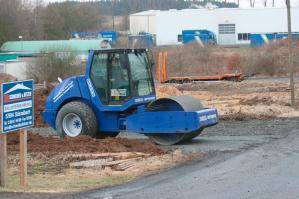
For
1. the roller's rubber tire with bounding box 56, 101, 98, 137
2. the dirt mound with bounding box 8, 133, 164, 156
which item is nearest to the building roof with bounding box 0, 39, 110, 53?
the roller's rubber tire with bounding box 56, 101, 98, 137

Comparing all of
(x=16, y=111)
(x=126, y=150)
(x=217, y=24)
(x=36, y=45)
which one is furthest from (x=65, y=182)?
(x=217, y=24)

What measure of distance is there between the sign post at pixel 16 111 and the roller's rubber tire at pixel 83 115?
6.47 metres

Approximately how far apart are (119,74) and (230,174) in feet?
19.6

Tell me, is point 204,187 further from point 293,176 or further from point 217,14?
point 217,14

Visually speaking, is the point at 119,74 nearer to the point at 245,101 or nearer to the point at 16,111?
the point at 16,111

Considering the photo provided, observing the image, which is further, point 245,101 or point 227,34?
point 227,34

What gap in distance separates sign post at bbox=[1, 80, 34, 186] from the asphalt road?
89cm

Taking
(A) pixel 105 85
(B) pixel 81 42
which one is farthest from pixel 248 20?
(A) pixel 105 85

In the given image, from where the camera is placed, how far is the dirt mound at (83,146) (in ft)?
51.6

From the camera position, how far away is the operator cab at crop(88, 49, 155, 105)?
691 inches

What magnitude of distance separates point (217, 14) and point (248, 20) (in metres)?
4.80

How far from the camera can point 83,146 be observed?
16141mm

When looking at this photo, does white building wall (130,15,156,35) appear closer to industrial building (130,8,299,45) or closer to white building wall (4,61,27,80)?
industrial building (130,8,299,45)

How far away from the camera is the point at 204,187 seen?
11242 mm
